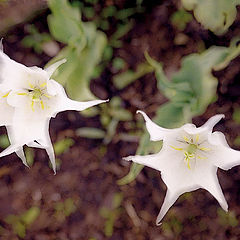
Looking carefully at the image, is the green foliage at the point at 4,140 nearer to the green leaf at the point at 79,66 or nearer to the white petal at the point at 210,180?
the green leaf at the point at 79,66

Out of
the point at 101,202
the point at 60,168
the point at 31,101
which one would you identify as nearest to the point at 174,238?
the point at 101,202

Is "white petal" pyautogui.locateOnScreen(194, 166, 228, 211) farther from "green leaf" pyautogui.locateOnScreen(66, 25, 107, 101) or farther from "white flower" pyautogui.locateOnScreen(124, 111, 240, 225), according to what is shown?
"green leaf" pyautogui.locateOnScreen(66, 25, 107, 101)

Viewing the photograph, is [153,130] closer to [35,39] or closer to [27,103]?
[27,103]

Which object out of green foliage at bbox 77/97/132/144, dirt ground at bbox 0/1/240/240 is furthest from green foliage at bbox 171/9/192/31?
green foliage at bbox 77/97/132/144

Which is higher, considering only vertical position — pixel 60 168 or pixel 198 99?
pixel 198 99

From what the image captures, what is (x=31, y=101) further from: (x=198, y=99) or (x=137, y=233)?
(x=137, y=233)

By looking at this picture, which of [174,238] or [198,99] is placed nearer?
[198,99]

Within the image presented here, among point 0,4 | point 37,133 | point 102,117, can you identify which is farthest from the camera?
point 102,117

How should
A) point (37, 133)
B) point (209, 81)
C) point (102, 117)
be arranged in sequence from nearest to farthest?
point (37, 133) → point (209, 81) → point (102, 117)
